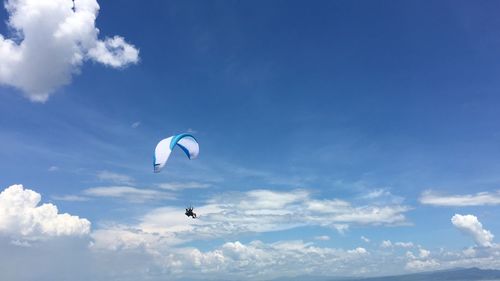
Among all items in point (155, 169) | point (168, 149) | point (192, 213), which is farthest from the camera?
point (192, 213)

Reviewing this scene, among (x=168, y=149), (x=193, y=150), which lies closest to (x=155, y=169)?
(x=168, y=149)

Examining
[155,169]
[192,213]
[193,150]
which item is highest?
[193,150]

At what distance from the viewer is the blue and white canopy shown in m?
57.8

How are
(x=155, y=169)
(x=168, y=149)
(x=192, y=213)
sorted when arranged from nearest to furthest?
(x=155, y=169)
(x=168, y=149)
(x=192, y=213)

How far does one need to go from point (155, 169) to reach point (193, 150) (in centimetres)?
1204

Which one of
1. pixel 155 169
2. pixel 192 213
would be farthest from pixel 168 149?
pixel 192 213

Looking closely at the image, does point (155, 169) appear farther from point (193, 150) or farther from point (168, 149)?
point (193, 150)

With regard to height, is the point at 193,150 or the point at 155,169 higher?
the point at 193,150

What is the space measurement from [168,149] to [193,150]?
7.86m

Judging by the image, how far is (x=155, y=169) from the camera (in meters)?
56.4

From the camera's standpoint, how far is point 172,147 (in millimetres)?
60812

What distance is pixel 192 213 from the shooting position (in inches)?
2598

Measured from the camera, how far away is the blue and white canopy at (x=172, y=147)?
57.8m

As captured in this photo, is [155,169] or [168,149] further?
[168,149]
